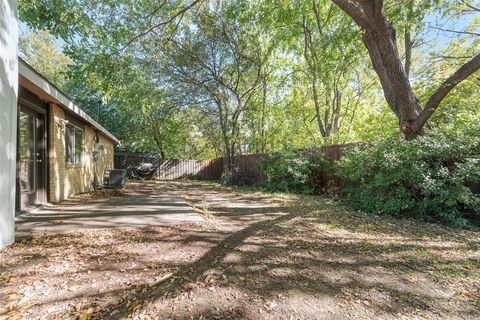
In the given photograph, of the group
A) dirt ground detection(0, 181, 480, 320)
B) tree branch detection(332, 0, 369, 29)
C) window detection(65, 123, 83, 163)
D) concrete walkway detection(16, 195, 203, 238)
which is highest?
tree branch detection(332, 0, 369, 29)

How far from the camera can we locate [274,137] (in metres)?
16.3

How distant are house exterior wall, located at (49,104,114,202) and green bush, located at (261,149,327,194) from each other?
6.39 metres

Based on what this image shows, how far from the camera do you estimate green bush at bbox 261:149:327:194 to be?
8.74m

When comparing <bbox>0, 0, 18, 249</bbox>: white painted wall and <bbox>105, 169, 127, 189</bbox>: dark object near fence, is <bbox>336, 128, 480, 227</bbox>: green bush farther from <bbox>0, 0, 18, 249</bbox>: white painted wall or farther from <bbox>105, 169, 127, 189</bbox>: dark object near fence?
<bbox>105, 169, 127, 189</bbox>: dark object near fence

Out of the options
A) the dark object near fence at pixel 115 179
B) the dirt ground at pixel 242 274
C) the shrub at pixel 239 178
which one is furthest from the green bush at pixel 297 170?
the dark object near fence at pixel 115 179

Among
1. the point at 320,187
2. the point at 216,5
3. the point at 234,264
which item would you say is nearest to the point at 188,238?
the point at 234,264

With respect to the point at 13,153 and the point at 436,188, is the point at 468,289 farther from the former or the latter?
the point at 13,153

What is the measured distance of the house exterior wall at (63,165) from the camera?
581cm

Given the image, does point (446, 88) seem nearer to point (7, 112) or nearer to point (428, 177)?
point (428, 177)

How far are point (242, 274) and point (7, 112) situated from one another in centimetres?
328

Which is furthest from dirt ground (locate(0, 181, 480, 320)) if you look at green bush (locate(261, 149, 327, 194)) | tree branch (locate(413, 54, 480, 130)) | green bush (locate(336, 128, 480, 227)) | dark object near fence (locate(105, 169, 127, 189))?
dark object near fence (locate(105, 169, 127, 189))

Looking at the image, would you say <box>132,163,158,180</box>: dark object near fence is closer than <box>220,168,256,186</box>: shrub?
No

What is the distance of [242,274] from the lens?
2.53 meters

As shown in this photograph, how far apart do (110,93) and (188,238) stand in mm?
4191
